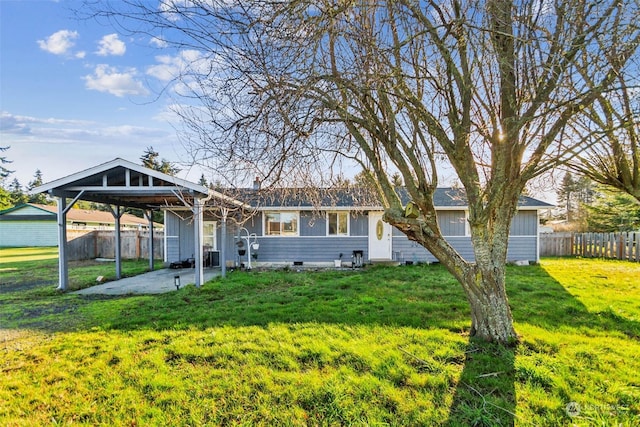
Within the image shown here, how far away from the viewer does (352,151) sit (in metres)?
5.05

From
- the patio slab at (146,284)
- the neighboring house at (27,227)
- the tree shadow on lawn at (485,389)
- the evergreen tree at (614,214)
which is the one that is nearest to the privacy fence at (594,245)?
the evergreen tree at (614,214)

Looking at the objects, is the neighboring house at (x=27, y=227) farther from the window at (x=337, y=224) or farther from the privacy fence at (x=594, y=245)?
the privacy fence at (x=594, y=245)

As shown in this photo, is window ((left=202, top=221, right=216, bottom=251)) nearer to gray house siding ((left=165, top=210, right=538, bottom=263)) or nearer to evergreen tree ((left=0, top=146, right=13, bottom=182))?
gray house siding ((left=165, top=210, right=538, bottom=263))

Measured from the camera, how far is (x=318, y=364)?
3611 millimetres

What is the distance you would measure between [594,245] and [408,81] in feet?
50.6

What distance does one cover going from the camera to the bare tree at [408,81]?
3064mm

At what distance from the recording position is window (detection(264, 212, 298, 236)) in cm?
1227

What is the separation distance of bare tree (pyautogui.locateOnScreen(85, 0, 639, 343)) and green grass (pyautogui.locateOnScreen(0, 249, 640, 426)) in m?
0.88

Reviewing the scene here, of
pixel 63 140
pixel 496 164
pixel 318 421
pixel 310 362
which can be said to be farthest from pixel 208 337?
pixel 63 140

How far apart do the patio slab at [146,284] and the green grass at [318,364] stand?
58.7 inches

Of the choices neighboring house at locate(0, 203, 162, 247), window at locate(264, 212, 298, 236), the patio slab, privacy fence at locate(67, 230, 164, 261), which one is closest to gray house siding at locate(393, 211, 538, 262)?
window at locate(264, 212, 298, 236)

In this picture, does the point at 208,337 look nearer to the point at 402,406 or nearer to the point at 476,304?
the point at 402,406

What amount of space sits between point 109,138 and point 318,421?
942cm

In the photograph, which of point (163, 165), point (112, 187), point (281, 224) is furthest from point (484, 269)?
point (281, 224)
